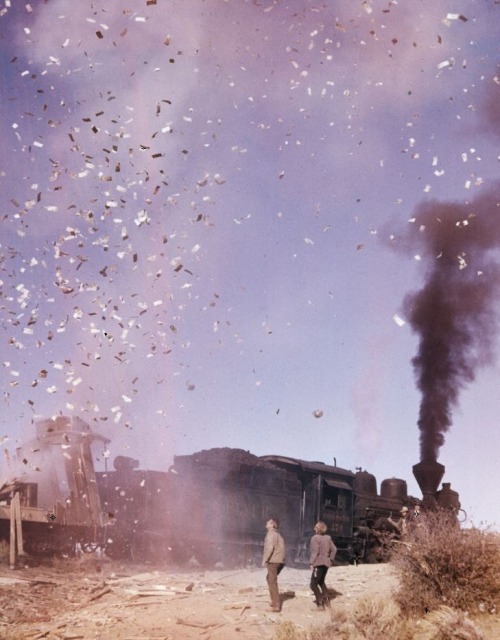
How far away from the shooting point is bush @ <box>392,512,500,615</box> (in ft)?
36.7

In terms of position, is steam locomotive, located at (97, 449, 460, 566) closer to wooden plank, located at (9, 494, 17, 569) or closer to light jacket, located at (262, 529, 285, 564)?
wooden plank, located at (9, 494, 17, 569)

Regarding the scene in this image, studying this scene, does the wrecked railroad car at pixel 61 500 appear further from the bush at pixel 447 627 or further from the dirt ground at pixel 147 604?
the bush at pixel 447 627

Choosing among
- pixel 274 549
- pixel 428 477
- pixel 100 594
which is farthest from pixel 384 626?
pixel 428 477

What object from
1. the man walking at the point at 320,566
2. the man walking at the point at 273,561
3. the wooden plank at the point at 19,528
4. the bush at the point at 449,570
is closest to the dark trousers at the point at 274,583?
the man walking at the point at 273,561

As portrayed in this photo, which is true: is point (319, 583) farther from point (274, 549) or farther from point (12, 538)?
point (12, 538)

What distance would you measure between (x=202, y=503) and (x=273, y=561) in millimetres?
9975

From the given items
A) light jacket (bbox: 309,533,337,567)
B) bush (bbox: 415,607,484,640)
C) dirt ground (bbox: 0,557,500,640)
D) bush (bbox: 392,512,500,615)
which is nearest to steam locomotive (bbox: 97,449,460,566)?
dirt ground (bbox: 0,557,500,640)

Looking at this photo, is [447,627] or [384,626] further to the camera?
[384,626]

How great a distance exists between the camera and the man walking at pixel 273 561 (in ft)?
37.6

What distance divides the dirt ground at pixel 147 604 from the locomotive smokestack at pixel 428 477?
8631 mm

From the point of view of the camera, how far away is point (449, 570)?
11.6 meters

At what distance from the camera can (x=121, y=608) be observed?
458 inches

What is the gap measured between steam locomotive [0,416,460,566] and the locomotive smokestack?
71.5 inches

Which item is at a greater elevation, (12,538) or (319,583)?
(12,538)
